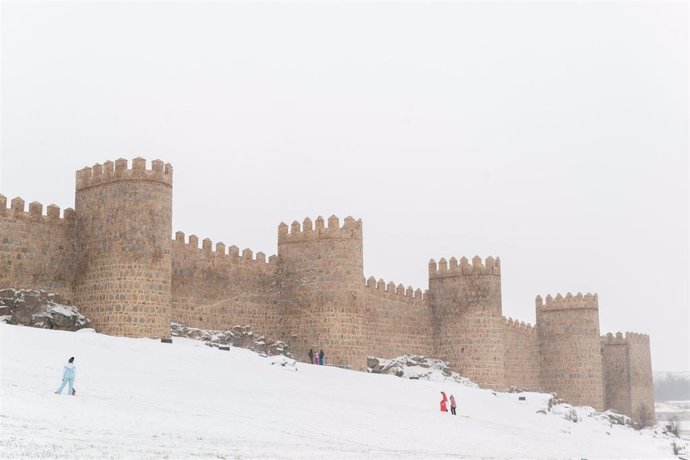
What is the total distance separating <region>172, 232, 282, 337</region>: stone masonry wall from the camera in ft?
103

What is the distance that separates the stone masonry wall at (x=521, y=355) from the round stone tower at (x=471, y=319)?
3.47m

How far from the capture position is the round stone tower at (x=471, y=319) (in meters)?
39.3

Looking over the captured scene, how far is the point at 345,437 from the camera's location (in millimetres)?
18078

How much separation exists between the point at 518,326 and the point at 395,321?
951cm

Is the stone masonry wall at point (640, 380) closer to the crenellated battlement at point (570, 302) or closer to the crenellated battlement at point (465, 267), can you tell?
the crenellated battlement at point (570, 302)

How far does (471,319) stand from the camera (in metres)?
39.8

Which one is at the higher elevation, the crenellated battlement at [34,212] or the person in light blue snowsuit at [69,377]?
the crenellated battlement at [34,212]

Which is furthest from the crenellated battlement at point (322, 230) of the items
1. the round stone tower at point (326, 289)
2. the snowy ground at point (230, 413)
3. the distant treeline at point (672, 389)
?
the distant treeline at point (672, 389)

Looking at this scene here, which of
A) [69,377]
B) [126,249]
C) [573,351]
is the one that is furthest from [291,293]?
[573,351]

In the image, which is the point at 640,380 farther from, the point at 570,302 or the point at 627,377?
the point at 570,302

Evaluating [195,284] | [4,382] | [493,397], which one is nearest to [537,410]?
[493,397]

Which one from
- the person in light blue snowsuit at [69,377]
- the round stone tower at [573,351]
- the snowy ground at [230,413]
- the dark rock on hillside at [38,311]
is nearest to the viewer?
the snowy ground at [230,413]

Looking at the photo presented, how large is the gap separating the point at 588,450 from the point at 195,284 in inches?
→ 574

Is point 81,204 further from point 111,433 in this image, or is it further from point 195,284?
point 111,433
